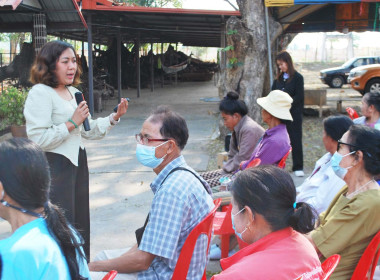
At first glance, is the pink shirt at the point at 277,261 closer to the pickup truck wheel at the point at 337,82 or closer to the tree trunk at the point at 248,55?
the tree trunk at the point at 248,55

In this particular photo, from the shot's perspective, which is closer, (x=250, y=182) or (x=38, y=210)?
(x=38, y=210)

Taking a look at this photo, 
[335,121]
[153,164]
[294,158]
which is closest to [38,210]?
[153,164]

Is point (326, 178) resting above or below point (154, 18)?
below

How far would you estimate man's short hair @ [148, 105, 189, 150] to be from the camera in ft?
8.57

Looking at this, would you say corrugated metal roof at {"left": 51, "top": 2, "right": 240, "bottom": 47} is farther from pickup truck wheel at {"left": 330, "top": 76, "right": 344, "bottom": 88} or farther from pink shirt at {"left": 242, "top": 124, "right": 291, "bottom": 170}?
pickup truck wheel at {"left": 330, "top": 76, "right": 344, "bottom": 88}

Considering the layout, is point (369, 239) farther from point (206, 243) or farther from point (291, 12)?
point (291, 12)

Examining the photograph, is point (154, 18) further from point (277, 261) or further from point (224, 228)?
point (277, 261)

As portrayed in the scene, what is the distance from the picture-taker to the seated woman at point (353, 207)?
8.00ft

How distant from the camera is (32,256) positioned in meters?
1.57

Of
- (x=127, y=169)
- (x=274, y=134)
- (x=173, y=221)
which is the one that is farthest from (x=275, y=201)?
(x=127, y=169)

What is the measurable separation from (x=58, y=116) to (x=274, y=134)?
2.05m

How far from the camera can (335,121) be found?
11.7ft

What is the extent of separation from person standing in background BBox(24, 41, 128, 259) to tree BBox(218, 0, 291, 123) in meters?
5.65

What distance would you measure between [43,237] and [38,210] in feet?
0.44
